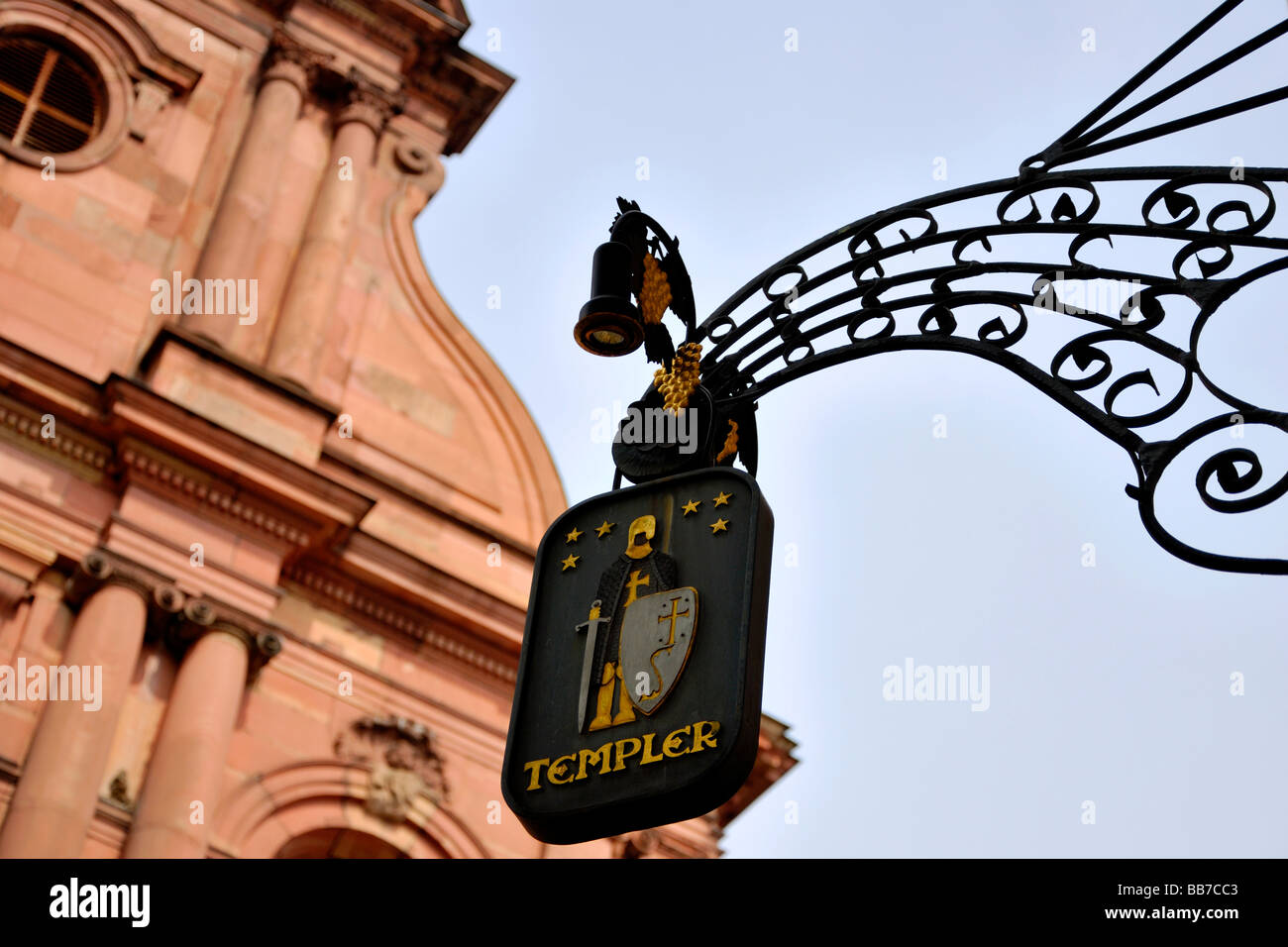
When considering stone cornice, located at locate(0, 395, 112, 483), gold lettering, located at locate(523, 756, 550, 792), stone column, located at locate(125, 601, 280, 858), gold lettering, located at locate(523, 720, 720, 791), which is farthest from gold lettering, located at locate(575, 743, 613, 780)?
stone cornice, located at locate(0, 395, 112, 483)

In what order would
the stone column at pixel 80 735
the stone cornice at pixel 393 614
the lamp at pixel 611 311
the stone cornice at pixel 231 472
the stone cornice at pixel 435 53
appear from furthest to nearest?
1. the stone cornice at pixel 435 53
2. the stone cornice at pixel 393 614
3. the stone cornice at pixel 231 472
4. the stone column at pixel 80 735
5. the lamp at pixel 611 311

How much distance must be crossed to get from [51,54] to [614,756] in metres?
14.4

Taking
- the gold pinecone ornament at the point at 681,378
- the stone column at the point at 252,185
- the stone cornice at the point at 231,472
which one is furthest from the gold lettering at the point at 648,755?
the stone column at the point at 252,185

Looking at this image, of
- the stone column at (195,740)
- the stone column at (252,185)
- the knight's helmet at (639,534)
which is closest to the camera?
the knight's helmet at (639,534)

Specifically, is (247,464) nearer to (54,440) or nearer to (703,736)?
(54,440)

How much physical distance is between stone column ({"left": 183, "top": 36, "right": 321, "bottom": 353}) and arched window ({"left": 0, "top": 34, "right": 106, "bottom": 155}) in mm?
1426

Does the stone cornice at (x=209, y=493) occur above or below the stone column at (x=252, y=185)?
below

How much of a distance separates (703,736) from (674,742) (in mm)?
85

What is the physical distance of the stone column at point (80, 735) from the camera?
461 inches

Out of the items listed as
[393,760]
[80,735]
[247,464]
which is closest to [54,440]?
[247,464]

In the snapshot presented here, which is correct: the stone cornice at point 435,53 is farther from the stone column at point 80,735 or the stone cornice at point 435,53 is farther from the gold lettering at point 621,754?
the gold lettering at point 621,754

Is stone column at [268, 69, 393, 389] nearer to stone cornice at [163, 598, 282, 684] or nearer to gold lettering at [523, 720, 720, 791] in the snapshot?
stone cornice at [163, 598, 282, 684]

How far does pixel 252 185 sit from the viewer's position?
54.3ft
